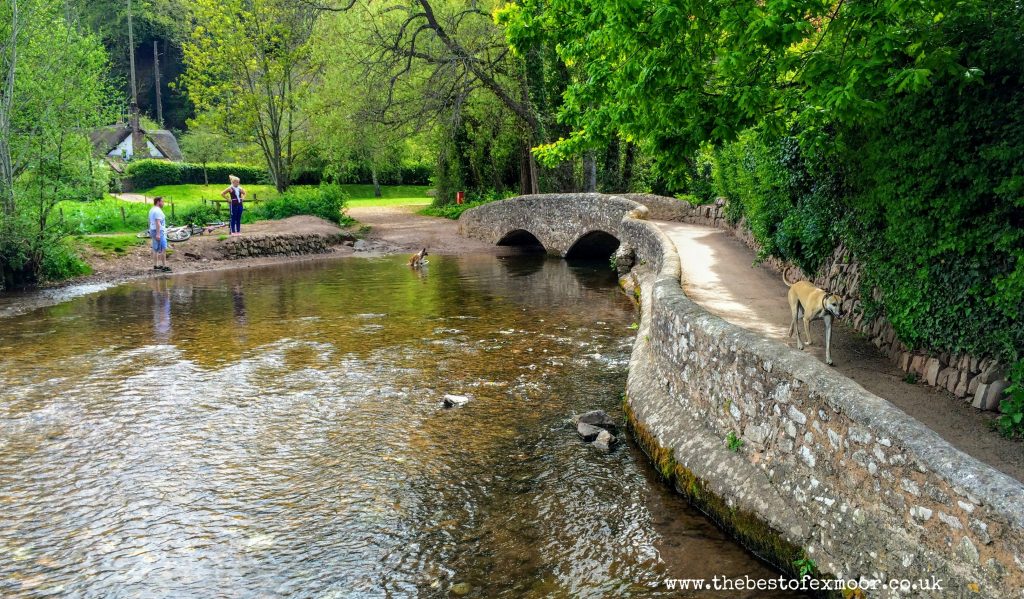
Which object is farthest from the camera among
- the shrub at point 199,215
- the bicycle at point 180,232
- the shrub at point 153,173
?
the shrub at point 153,173

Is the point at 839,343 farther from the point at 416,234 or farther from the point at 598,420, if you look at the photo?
the point at 416,234

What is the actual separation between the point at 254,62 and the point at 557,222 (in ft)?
55.1

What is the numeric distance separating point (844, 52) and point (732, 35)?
4.52ft

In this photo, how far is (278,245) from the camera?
97.0 feet

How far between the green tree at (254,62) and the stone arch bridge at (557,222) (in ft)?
35.5

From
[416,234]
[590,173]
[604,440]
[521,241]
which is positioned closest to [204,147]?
[416,234]

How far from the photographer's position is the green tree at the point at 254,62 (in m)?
34.8

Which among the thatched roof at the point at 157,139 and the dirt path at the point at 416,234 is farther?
the thatched roof at the point at 157,139

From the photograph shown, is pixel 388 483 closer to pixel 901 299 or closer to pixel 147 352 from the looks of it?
pixel 901 299

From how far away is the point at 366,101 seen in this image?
31.9m

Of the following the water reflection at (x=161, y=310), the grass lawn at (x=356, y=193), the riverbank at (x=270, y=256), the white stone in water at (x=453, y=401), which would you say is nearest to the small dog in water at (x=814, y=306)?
the white stone in water at (x=453, y=401)

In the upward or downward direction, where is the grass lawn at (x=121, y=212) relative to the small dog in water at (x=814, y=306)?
upward

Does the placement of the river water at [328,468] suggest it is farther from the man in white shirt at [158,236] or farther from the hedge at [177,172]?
the hedge at [177,172]

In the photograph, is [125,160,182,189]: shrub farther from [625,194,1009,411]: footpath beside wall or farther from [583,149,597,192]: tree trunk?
[625,194,1009,411]: footpath beside wall
